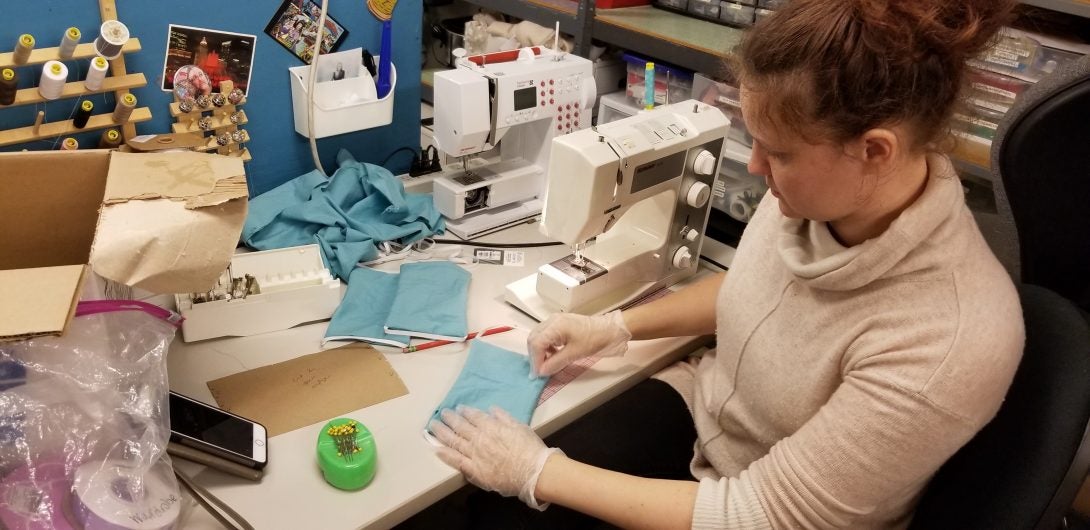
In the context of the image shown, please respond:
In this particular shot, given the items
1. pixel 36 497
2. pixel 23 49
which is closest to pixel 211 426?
pixel 36 497

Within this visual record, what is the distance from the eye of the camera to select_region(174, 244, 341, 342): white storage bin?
3.84 feet

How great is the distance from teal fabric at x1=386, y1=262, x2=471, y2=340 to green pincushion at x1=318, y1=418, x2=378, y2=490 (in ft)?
0.96

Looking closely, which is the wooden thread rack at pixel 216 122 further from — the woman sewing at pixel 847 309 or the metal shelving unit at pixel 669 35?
the metal shelving unit at pixel 669 35

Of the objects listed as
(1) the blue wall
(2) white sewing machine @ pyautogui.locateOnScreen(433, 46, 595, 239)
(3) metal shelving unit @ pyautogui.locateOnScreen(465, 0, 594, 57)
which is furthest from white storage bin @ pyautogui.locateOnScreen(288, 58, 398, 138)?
(3) metal shelving unit @ pyautogui.locateOnScreen(465, 0, 594, 57)

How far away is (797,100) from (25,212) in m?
0.97

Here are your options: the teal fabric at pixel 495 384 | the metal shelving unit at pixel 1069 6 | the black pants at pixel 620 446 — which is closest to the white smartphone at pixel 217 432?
the teal fabric at pixel 495 384

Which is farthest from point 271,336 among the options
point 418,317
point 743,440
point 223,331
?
point 743,440

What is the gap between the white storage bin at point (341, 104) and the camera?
154 cm

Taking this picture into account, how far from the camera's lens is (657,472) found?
1.24 meters

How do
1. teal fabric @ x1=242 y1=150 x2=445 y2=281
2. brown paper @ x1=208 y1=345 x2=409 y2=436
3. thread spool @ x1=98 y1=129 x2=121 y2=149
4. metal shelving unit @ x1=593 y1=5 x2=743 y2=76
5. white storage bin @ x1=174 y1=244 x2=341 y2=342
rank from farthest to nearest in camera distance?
metal shelving unit @ x1=593 y1=5 x2=743 y2=76 → teal fabric @ x1=242 y1=150 x2=445 y2=281 → thread spool @ x1=98 y1=129 x2=121 y2=149 → white storage bin @ x1=174 y1=244 x2=341 y2=342 → brown paper @ x1=208 y1=345 x2=409 y2=436

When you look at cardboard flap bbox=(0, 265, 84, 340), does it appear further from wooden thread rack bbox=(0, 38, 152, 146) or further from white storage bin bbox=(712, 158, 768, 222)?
white storage bin bbox=(712, 158, 768, 222)

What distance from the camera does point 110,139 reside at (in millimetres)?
1293

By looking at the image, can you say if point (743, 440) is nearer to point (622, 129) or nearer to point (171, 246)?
point (622, 129)

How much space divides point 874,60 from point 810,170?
0.14 metres
